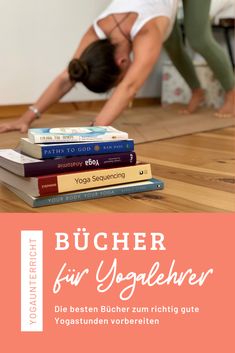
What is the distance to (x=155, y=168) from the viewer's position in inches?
52.2

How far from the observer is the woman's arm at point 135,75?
67.7 inches

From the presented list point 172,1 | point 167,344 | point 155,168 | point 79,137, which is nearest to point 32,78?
point 172,1

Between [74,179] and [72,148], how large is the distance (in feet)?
0.23

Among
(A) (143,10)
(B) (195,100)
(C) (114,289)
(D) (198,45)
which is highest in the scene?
(A) (143,10)

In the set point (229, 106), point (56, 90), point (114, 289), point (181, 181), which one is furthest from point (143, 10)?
point (114, 289)

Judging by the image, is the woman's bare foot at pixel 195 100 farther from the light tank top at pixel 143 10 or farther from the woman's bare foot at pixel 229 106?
the light tank top at pixel 143 10

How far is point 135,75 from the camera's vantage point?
1.76 meters

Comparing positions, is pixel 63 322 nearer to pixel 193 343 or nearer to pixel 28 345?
pixel 28 345

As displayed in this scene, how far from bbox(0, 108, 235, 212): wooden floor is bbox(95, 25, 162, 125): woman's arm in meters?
0.17

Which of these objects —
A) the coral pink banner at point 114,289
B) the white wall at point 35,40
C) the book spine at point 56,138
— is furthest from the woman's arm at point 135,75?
the coral pink banner at point 114,289

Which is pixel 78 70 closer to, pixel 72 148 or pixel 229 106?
pixel 72 148

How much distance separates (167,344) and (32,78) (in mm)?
2157

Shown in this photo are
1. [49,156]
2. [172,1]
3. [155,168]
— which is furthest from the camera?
[172,1]

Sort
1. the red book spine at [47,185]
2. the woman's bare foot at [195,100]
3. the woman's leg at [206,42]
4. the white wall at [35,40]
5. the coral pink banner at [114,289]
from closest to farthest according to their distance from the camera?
the coral pink banner at [114,289] < the red book spine at [47,185] < the woman's leg at [206,42] < the white wall at [35,40] < the woman's bare foot at [195,100]
